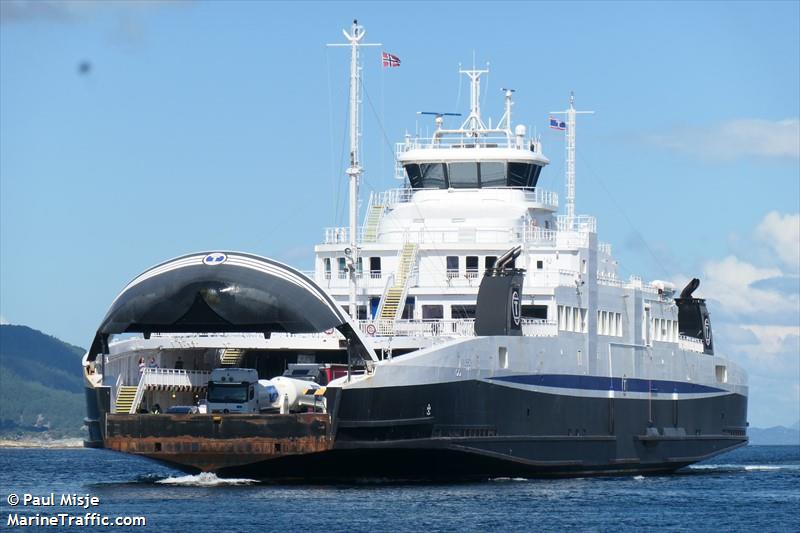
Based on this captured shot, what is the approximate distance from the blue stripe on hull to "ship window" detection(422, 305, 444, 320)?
3.25 metres

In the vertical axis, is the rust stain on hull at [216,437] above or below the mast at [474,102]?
below

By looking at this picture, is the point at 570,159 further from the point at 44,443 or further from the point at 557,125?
the point at 44,443

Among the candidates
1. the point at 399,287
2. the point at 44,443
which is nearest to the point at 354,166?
the point at 399,287

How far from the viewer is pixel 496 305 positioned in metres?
44.9

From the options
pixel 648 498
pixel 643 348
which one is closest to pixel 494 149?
pixel 643 348

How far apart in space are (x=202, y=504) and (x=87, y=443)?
264 inches

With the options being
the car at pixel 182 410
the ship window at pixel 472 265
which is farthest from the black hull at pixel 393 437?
the ship window at pixel 472 265

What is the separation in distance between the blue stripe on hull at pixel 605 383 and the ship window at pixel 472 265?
3.78 m

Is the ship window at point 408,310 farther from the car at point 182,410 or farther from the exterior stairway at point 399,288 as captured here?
the car at point 182,410

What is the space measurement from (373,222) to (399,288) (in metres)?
5.46

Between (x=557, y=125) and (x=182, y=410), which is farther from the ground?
(x=557, y=125)

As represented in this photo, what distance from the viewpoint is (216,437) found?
40875 mm

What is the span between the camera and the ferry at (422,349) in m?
41.2

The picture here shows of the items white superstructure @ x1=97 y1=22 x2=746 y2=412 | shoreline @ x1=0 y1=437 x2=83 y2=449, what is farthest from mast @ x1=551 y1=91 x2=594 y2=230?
shoreline @ x1=0 y1=437 x2=83 y2=449
